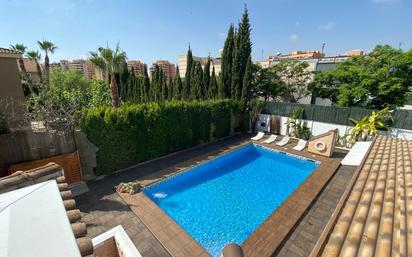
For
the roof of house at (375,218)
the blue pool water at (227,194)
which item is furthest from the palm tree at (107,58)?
the roof of house at (375,218)

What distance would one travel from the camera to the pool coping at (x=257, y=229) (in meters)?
5.06

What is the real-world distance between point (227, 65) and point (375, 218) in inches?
689

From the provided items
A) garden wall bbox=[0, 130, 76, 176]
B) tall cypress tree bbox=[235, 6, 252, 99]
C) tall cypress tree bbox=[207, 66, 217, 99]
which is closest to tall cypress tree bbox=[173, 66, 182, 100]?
tall cypress tree bbox=[207, 66, 217, 99]

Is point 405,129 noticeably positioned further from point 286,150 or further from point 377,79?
point 286,150

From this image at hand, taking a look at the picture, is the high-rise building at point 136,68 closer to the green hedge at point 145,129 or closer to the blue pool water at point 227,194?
the green hedge at point 145,129

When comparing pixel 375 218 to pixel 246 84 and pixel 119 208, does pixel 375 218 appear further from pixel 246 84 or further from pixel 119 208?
pixel 246 84

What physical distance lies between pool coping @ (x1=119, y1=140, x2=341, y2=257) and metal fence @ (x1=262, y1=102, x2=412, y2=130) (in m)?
7.83

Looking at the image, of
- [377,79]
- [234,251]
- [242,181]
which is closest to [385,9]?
[377,79]

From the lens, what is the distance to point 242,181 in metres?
9.72

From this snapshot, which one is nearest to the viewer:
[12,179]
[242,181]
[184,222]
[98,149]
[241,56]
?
[12,179]

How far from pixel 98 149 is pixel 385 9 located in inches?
671

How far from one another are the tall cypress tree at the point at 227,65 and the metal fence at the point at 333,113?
449 cm

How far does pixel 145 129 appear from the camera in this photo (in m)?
10.4

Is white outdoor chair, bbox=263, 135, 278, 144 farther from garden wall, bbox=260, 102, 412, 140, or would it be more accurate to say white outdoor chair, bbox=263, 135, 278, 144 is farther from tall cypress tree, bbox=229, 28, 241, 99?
tall cypress tree, bbox=229, 28, 241, 99
